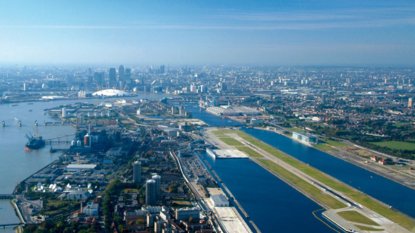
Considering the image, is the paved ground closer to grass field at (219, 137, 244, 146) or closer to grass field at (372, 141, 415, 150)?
grass field at (219, 137, 244, 146)

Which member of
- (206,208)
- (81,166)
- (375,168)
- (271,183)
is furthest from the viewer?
(375,168)

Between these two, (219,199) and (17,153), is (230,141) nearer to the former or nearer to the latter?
(219,199)

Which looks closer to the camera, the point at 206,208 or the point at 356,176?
the point at 206,208

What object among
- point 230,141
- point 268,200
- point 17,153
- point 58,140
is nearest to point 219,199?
point 268,200

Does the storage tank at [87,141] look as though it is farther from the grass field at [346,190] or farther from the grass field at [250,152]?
the grass field at [346,190]

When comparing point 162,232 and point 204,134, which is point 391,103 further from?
point 162,232

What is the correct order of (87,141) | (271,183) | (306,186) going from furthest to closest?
1. (87,141)
2. (271,183)
3. (306,186)

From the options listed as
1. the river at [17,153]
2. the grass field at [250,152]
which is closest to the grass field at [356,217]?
the grass field at [250,152]

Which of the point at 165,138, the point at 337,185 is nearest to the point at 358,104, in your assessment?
the point at 165,138
